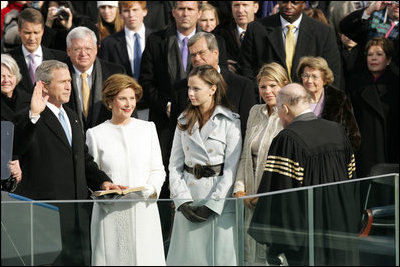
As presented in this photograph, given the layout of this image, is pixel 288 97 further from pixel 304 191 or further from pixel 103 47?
pixel 103 47

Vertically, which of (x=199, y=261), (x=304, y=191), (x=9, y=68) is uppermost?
(x=9, y=68)

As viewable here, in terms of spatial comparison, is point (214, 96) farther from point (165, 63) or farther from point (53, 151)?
point (165, 63)

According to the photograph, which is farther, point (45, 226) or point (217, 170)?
point (217, 170)

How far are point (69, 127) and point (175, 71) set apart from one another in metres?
2.48

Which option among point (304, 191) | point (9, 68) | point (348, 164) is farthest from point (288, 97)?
point (9, 68)

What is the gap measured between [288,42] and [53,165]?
368cm

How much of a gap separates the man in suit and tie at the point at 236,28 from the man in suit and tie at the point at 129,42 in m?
0.88

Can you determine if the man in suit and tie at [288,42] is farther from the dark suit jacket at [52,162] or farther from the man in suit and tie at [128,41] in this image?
the dark suit jacket at [52,162]

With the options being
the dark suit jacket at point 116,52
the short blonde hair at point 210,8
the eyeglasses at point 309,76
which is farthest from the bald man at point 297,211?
the short blonde hair at point 210,8

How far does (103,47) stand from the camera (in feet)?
39.6

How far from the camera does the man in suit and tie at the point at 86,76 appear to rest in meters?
10.2

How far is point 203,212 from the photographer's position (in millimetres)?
6801

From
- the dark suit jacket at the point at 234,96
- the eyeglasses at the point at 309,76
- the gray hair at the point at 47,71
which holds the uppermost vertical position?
the gray hair at the point at 47,71

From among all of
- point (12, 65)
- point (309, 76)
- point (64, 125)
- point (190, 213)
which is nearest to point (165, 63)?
point (309, 76)
